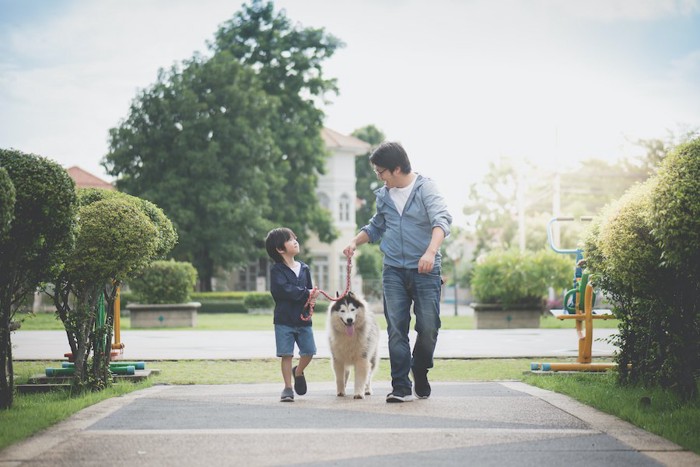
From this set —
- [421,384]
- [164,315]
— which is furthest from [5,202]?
[164,315]

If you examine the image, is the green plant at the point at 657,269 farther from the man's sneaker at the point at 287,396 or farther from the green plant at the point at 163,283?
the green plant at the point at 163,283

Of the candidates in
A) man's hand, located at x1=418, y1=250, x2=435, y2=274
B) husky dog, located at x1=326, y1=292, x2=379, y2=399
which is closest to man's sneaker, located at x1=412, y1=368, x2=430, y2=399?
husky dog, located at x1=326, y1=292, x2=379, y2=399

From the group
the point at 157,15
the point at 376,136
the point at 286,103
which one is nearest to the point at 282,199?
the point at 286,103

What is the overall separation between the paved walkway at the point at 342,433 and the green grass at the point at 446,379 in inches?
6.0

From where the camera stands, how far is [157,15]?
3002 centimetres

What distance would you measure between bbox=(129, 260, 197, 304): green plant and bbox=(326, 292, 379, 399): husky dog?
18.9 meters

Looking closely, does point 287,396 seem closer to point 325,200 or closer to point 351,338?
point 351,338

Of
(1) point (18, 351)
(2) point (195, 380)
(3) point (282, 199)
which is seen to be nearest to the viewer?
(2) point (195, 380)

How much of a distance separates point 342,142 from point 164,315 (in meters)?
41.6

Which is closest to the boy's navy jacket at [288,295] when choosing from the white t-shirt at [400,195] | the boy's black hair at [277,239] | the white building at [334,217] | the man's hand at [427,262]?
the boy's black hair at [277,239]

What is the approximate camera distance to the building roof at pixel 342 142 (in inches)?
2544

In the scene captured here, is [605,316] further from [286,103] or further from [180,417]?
[286,103]

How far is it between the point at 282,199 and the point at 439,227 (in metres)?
42.7

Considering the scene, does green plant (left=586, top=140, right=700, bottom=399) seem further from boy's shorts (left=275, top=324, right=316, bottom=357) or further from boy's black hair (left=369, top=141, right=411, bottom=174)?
boy's shorts (left=275, top=324, right=316, bottom=357)
